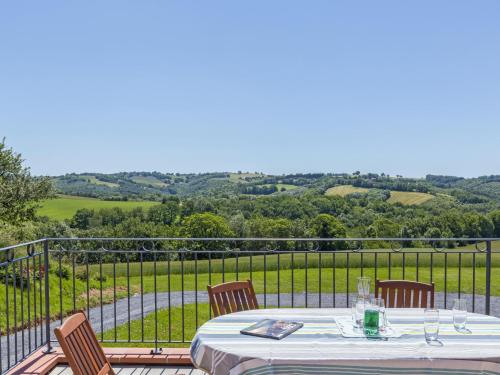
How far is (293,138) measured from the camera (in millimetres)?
43469

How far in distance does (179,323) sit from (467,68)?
12.3 m

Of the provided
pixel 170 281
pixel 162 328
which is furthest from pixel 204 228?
pixel 162 328

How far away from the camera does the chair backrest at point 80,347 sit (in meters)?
2.13

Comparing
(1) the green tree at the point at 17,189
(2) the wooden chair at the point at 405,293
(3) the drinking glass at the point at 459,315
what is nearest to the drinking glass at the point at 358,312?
(3) the drinking glass at the point at 459,315

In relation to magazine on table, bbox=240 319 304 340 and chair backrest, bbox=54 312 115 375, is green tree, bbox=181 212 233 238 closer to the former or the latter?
chair backrest, bbox=54 312 115 375

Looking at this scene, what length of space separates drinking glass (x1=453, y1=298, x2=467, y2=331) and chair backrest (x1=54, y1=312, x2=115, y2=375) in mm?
1907

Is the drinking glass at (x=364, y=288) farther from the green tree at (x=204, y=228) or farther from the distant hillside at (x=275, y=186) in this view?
the distant hillside at (x=275, y=186)

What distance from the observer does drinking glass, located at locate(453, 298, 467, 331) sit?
2357mm

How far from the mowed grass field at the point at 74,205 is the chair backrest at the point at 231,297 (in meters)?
31.7

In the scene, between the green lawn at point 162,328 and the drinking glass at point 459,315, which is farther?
the green lawn at point 162,328

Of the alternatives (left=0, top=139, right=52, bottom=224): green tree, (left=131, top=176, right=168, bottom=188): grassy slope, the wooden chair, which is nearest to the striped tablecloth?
the wooden chair

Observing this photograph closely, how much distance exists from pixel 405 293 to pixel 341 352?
1425 mm

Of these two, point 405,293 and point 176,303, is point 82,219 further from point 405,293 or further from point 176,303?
point 405,293

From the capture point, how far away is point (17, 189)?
65.8ft
